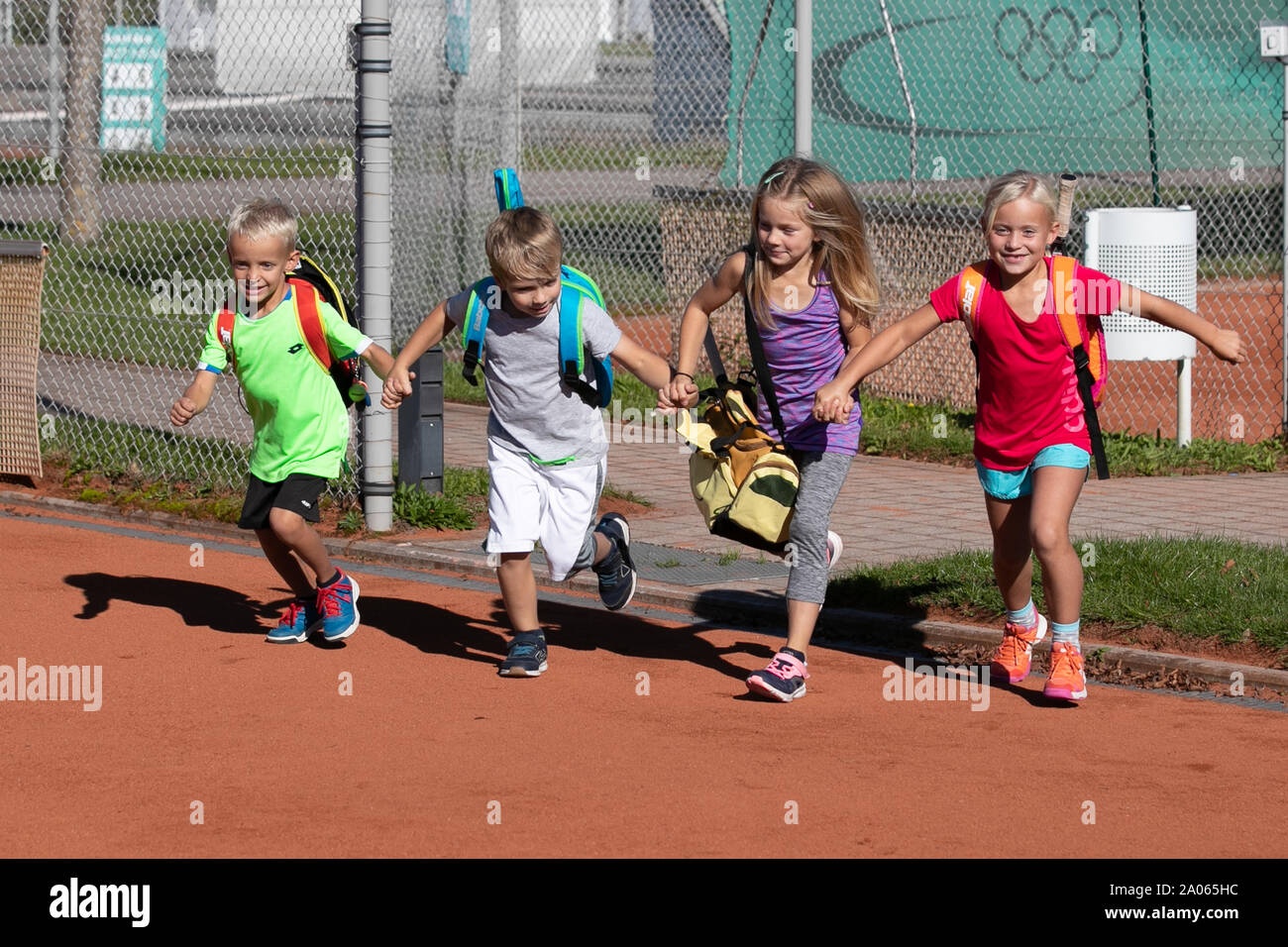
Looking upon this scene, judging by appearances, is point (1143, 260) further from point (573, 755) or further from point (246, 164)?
Result: point (246, 164)

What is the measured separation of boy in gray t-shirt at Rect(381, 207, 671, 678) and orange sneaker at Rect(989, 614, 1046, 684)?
62.1 inches

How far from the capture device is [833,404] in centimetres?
568

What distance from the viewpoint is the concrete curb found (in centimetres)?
625

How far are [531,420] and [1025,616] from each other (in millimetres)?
1927

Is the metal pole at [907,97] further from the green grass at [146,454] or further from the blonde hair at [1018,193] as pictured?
the blonde hair at [1018,193]

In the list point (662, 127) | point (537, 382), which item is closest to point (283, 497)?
point (537, 382)

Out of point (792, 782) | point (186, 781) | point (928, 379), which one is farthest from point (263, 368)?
point (928, 379)

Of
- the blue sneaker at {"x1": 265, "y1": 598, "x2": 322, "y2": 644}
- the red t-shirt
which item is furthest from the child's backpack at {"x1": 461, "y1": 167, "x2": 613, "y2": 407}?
the blue sneaker at {"x1": 265, "y1": 598, "x2": 322, "y2": 644}

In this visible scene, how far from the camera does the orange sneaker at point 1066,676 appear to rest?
592cm

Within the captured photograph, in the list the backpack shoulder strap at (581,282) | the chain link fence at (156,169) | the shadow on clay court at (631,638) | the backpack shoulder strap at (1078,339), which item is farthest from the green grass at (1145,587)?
the chain link fence at (156,169)

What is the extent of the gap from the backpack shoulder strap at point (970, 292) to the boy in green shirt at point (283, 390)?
2119 millimetres

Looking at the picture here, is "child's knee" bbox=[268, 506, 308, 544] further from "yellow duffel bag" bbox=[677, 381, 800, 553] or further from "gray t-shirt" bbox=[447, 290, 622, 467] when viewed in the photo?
"yellow duffel bag" bbox=[677, 381, 800, 553]

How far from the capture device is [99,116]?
15812 mm
